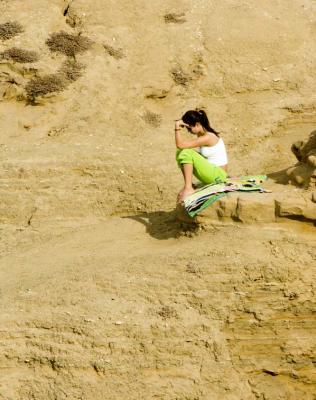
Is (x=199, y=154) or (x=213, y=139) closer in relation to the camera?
(x=199, y=154)

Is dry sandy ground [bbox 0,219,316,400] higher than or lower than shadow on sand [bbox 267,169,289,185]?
lower

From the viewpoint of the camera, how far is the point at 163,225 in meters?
9.31

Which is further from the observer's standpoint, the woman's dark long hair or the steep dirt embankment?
the steep dirt embankment

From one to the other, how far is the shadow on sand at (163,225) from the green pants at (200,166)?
2.05ft

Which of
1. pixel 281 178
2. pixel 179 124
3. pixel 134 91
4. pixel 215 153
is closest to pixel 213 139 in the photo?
pixel 215 153

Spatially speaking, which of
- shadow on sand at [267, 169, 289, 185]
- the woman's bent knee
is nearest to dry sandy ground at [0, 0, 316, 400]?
shadow on sand at [267, 169, 289, 185]

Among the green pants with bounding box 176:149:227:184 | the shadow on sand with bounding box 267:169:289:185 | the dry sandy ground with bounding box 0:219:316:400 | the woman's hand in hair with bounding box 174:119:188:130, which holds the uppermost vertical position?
the woman's hand in hair with bounding box 174:119:188:130

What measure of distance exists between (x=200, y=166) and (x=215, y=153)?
0.46m

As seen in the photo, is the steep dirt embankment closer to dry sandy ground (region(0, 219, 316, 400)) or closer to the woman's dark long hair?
the woman's dark long hair

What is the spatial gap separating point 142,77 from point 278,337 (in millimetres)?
7230

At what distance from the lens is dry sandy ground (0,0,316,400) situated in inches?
292

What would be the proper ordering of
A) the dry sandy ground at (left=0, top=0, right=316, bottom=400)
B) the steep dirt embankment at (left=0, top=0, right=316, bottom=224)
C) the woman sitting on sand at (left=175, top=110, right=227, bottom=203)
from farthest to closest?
the steep dirt embankment at (left=0, top=0, right=316, bottom=224) → the woman sitting on sand at (left=175, top=110, right=227, bottom=203) → the dry sandy ground at (left=0, top=0, right=316, bottom=400)

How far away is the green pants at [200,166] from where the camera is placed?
29.0ft

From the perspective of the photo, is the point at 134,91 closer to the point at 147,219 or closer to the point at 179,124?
the point at 147,219
